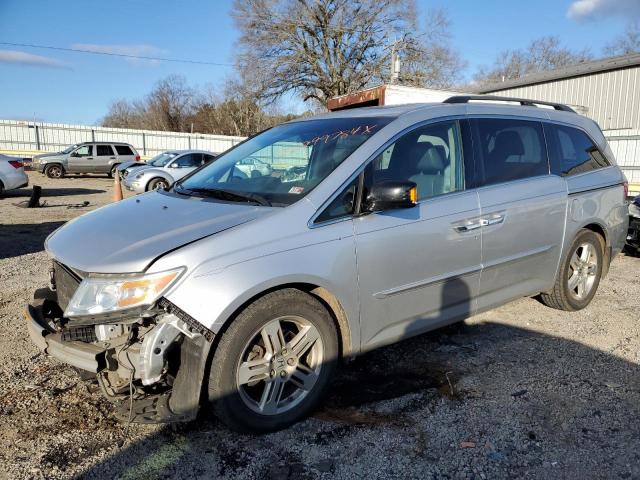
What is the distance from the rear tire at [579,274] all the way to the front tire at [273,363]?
8.60ft

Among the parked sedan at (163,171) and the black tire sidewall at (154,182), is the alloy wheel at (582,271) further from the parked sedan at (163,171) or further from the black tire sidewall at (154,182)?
the black tire sidewall at (154,182)

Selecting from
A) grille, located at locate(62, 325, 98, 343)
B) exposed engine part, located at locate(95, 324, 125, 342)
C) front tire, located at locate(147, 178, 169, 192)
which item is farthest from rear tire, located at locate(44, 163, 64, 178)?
exposed engine part, located at locate(95, 324, 125, 342)

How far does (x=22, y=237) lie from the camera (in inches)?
330

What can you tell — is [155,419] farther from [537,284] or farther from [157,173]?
[157,173]

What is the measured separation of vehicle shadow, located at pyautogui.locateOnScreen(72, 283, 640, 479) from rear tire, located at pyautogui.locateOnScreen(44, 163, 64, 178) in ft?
76.8

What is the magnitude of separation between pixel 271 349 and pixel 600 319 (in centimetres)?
344

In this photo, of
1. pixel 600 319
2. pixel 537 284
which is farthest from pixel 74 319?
pixel 600 319

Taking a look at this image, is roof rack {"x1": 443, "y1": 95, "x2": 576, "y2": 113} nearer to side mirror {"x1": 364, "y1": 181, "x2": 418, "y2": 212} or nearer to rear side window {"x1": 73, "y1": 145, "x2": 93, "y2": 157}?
side mirror {"x1": 364, "y1": 181, "x2": 418, "y2": 212}

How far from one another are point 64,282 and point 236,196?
43.8 inches

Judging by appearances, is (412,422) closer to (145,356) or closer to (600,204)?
(145,356)

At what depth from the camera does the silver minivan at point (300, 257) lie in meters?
2.46

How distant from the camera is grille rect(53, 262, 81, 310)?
270 cm

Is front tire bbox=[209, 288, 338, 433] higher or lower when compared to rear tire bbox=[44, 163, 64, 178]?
lower

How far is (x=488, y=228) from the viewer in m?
3.55
